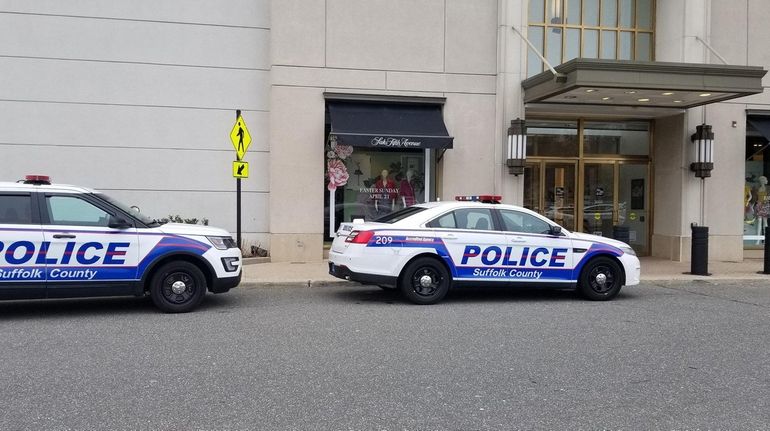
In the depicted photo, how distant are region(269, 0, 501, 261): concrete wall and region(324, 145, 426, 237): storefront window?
494 mm

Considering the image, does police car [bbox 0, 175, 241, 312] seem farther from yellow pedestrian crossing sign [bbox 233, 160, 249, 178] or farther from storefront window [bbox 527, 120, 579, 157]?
storefront window [bbox 527, 120, 579, 157]

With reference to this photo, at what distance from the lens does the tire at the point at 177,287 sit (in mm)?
8695

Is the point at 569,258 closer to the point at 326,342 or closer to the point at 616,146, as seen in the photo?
the point at 326,342

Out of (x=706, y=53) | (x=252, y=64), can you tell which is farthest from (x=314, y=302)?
(x=706, y=53)

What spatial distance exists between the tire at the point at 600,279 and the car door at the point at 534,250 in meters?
0.28

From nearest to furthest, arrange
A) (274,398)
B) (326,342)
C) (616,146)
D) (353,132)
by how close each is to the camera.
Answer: (274,398), (326,342), (353,132), (616,146)

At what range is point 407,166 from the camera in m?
15.7

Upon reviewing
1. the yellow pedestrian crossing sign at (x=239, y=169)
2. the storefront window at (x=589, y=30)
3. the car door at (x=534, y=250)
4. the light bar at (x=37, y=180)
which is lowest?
the car door at (x=534, y=250)

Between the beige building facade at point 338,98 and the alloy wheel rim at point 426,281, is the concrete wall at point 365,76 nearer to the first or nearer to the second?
the beige building facade at point 338,98

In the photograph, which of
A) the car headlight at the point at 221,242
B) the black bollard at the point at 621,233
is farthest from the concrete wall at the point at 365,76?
the car headlight at the point at 221,242

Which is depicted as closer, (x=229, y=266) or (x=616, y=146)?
(x=229, y=266)

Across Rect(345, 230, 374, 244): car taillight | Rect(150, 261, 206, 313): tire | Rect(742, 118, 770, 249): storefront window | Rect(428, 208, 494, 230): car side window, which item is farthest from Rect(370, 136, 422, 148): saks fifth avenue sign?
Rect(742, 118, 770, 249): storefront window

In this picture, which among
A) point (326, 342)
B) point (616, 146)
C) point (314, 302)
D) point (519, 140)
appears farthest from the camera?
point (616, 146)

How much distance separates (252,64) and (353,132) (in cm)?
322
